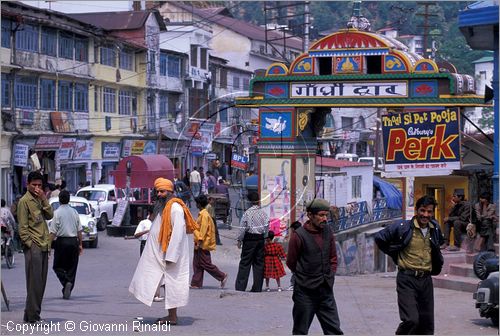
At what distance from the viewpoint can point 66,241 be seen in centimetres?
1470

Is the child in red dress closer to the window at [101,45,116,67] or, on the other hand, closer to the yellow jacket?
the yellow jacket

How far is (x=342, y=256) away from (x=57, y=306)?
16.0 metres

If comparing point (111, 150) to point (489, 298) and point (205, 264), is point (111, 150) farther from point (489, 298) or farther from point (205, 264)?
point (489, 298)

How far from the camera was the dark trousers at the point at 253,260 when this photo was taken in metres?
16.3

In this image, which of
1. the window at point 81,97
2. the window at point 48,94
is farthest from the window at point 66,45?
the window at point 81,97

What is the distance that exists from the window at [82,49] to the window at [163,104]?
10451mm

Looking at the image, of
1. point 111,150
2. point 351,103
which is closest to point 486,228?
point 351,103

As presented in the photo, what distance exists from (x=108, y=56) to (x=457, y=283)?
35613 mm

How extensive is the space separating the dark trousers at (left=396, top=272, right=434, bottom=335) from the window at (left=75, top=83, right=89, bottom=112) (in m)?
37.8

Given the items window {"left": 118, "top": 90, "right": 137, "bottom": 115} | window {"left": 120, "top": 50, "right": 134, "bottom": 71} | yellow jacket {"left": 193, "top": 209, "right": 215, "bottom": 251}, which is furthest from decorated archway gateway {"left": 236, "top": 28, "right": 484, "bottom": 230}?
window {"left": 118, "top": 90, "right": 137, "bottom": 115}

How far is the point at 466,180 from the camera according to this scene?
28.5 m

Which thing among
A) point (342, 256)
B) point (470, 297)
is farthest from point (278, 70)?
point (470, 297)

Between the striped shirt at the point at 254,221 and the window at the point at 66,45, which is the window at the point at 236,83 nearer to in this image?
the window at the point at 66,45

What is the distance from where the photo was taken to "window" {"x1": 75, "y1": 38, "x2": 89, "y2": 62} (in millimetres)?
45719
